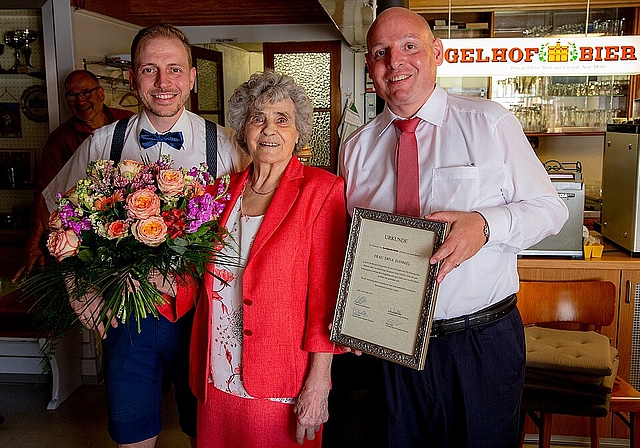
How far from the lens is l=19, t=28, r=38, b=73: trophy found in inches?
185

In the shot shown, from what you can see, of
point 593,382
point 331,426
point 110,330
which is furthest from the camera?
point 331,426

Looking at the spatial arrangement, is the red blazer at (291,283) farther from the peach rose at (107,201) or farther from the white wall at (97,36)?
the white wall at (97,36)

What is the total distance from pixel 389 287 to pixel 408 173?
0.41 m

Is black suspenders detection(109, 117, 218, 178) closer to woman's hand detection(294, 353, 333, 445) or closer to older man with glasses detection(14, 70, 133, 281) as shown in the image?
woman's hand detection(294, 353, 333, 445)

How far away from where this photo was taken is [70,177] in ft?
7.83

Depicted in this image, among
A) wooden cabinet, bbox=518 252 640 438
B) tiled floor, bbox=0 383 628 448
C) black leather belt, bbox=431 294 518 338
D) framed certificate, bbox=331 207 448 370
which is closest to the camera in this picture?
framed certificate, bbox=331 207 448 370

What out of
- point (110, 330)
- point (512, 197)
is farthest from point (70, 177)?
point (512, 197)

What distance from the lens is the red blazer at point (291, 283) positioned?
1943mm

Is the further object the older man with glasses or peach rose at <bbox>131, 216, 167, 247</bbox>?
the older man with glasses

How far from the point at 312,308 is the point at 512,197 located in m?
0.72

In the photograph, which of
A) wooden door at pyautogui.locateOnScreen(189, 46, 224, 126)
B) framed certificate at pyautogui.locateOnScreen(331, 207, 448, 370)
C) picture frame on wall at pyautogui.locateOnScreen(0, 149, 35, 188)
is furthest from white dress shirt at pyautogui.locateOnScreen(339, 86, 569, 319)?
wooden door at pyautogui.locateOnScreen(189, 46, 224, 126)

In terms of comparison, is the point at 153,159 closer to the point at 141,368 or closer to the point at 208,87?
the point at 141,368

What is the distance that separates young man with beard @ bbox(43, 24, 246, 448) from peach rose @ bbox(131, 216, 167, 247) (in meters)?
0.48

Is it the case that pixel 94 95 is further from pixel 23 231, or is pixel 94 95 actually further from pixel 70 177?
pixel 70 177
